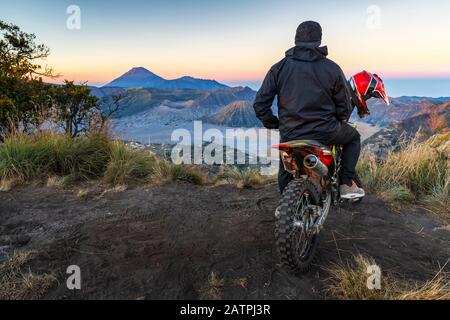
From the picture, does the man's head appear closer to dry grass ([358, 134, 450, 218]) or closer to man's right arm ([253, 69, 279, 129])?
man's right arm ([253, 69, 279, 129])

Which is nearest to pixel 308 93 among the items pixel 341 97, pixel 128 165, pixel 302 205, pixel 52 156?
pixel 341 97

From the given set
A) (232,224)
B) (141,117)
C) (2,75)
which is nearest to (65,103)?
(2,75)

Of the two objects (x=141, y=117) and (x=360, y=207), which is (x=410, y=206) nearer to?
(x=360, y=207)

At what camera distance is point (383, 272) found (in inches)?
135

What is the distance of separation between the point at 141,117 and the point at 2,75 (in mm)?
46787

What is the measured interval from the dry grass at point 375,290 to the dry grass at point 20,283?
2221 millimetres

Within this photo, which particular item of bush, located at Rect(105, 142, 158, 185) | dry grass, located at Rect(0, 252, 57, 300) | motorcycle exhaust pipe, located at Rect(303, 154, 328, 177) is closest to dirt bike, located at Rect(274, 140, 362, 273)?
motorcycle exhaust pipe, located at Rect(303, 154, 328, 177)

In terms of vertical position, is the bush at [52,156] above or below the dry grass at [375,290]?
above

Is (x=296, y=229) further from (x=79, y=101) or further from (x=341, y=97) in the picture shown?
(x=79, y=101)

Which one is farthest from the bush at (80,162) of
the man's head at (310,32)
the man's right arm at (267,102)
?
the man's head at (310,32)

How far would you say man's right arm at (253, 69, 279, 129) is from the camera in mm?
3707

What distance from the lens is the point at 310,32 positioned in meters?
3.54

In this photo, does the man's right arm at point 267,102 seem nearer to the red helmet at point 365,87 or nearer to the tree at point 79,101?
the red helmet at point 365,87

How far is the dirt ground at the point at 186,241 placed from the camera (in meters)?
3.15
